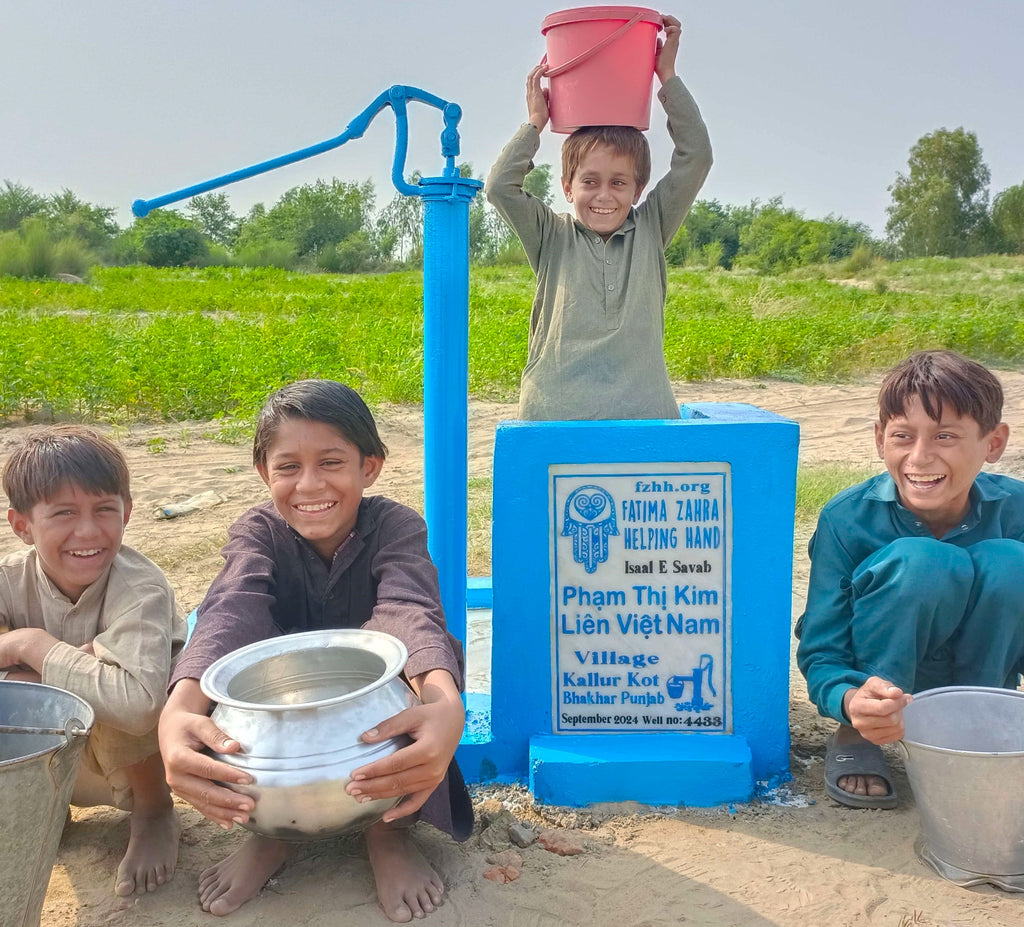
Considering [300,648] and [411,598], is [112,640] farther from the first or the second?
[411,598]

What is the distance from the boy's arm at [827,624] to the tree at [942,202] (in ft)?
161

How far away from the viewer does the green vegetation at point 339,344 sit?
6.93 meters

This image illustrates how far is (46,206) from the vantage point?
46.1 meters

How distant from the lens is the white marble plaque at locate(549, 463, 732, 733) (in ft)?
7.41

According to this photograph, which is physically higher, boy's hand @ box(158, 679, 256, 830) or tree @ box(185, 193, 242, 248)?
tree @ box(185, 193, 242, 248)

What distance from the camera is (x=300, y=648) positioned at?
5.79 ft

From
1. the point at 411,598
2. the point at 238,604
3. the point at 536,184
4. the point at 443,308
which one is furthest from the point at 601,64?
the point at 536,184

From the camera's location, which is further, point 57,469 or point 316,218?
point 316,218

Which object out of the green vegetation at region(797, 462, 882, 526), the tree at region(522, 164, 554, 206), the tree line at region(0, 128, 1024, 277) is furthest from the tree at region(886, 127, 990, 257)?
the green vegetation at region(797, 462, 882, 526)

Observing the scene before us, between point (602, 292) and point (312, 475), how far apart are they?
3.32 feet

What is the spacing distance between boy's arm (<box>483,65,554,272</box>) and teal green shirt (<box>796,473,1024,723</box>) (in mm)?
1078

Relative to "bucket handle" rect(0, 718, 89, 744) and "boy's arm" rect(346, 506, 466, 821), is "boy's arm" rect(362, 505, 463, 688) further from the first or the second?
"bucket handle" rect(0, 718, 89, 744)

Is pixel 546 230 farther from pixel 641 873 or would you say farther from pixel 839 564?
pixel 641 873

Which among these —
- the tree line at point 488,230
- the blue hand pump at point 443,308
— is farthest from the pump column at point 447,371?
the tree line at point 488,230
